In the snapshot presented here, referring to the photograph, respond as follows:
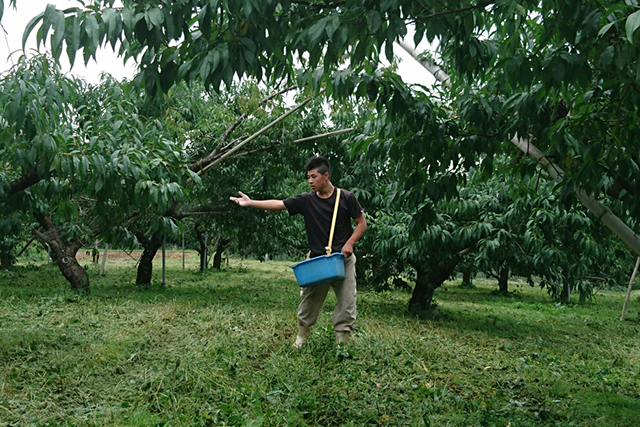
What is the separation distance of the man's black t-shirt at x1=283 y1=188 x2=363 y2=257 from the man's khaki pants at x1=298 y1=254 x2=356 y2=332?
0.24 meters

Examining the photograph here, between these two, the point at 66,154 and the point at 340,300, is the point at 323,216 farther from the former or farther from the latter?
the point at 66,154

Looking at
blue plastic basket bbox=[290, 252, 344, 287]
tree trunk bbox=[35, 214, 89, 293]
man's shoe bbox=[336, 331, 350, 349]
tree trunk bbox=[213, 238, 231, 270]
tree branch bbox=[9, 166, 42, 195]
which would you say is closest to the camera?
blue plastic basket bbox=[290, 252, 344, 287]

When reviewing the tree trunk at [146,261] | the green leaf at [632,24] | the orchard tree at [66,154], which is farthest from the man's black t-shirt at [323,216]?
the tree trunk at [146,261]

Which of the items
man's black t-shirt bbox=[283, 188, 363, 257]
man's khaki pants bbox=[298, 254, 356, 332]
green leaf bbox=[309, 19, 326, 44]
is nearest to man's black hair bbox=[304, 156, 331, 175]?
man's black t-shirt bbox=[283, 188, 363, 257]

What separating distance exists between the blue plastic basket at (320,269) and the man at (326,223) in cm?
14

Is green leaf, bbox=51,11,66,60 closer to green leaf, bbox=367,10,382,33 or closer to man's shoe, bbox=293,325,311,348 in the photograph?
green leaf, bbox=367,10,382,33

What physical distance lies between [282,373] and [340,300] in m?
0.86

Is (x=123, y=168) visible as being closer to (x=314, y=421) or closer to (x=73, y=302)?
(x=314, y=421)

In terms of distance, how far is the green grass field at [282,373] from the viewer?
349 cm

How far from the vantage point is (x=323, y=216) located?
15.1ft

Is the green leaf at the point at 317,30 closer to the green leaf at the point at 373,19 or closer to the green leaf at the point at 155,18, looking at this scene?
the green leaf at the point at 373,19

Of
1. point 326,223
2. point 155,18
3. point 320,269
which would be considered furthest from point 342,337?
point 155,18

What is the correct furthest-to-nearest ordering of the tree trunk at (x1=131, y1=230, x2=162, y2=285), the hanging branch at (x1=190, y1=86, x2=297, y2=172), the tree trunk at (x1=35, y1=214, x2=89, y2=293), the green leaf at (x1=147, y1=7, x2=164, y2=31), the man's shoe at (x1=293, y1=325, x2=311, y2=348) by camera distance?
the tree trunk at (x1=131, y1=230, x2=162, y2=285) < the tree trunk at (x1=35, y1=214, x2=89, y2=293) < the hanging branch at (x1=190, y1=86, x2=297, y2=172) < the man's shoe at (x1=293, y1=325, x2=311, y2=348) < the green leaf at (x1=147, y1=7, x2=164, y2=31)

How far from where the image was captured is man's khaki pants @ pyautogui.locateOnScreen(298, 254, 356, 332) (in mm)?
4691
